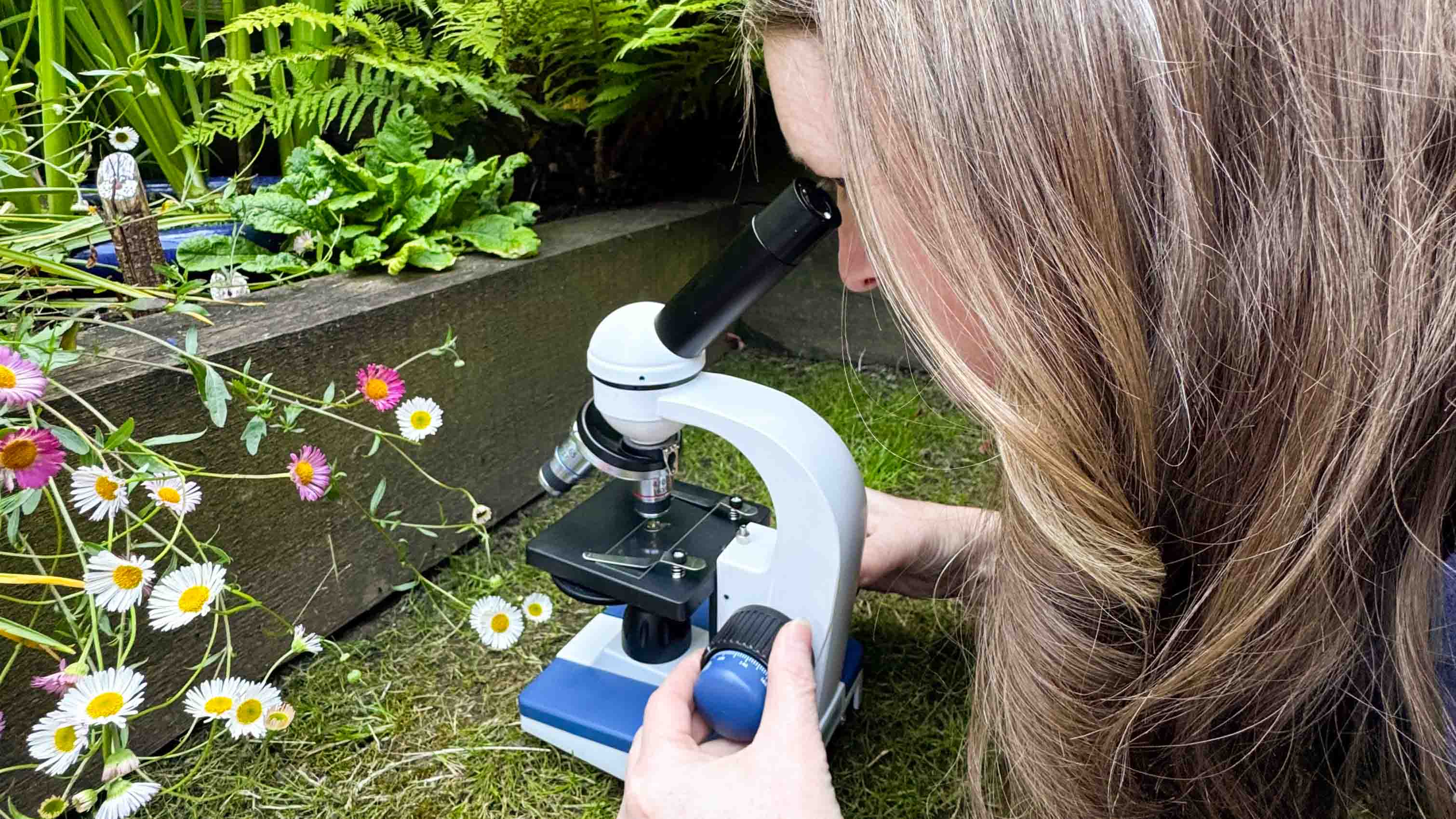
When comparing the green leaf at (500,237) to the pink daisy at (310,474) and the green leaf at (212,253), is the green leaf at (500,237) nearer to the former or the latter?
the green leaf at (212,253)

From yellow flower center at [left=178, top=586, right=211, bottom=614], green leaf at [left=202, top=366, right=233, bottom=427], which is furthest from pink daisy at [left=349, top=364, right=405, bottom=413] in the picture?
yellow flower center at [left=178, top=586, right=211, bottom=614]

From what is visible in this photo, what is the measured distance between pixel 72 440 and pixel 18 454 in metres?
0.06

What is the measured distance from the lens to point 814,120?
664 millimetres

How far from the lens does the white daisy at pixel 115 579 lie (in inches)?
20.0

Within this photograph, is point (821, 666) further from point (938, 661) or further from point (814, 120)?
point (814, 120)

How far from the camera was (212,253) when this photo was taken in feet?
3.31

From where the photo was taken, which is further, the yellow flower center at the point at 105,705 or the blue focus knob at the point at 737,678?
the blue focus knob at the point at 737,678

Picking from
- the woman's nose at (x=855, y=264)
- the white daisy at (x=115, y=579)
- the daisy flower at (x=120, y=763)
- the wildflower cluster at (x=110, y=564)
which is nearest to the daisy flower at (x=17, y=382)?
the wildflower cluster at (x=110, y=564)

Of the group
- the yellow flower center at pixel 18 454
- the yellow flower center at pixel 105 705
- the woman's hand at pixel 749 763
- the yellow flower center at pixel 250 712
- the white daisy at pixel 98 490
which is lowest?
the woman's hand at pixel 749 763

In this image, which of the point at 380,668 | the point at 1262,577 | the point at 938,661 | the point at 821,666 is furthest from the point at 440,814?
the point at 1262,577

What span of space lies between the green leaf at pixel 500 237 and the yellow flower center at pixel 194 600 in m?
0.70

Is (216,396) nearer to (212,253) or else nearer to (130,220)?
(130,220)

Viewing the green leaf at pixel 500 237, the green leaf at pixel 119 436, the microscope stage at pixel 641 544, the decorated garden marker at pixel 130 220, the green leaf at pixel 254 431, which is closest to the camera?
the green leaf at pixel 119 436

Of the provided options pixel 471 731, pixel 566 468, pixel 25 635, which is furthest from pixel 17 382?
pixel 471 731
